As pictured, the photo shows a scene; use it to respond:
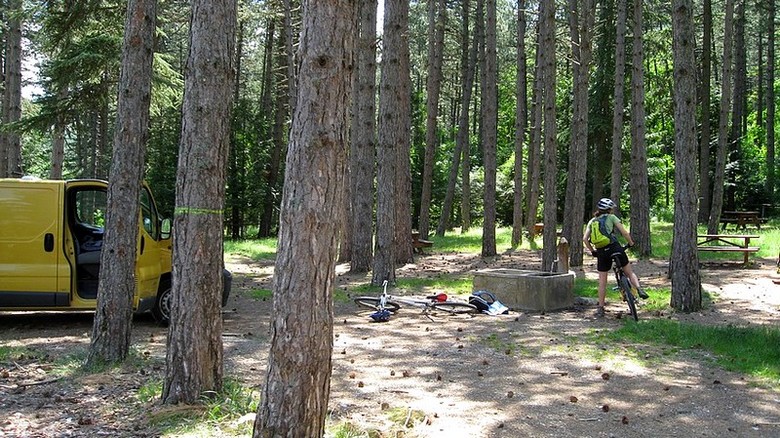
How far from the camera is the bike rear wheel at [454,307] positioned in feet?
38.1

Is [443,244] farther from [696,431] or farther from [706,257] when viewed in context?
[696,431]

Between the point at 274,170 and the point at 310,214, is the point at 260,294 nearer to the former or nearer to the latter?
the point at 310,214

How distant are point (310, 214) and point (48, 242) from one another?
22.7ft

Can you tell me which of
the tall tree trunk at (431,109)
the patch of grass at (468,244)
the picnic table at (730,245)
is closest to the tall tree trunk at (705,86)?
the picnic table at (730,245)

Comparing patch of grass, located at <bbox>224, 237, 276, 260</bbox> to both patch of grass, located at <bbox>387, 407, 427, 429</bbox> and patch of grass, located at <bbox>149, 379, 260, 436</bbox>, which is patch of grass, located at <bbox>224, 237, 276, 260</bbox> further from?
patch of grass, located at <bbox>387, 407, 427, 429</bbox>

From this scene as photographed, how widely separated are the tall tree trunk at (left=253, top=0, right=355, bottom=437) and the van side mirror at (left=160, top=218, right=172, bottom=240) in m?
6.46

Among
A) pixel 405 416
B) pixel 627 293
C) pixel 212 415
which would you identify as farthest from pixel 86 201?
pixel 627 293

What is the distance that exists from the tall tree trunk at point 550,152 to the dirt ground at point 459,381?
11.6 feet

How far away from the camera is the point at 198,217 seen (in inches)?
231

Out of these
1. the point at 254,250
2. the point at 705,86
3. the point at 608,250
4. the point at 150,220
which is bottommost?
the point at 254,250

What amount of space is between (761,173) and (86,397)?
139ft

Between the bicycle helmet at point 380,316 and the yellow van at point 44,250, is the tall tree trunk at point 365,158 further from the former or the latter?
the yellow van at point 44,250

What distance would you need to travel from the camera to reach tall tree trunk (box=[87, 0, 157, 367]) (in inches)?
288

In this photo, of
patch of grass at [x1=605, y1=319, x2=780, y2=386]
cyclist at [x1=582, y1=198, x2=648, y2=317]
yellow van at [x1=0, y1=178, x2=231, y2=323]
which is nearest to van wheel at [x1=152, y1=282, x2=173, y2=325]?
yellow van at [x1=0, y1=178, x2=231, y2=323]
